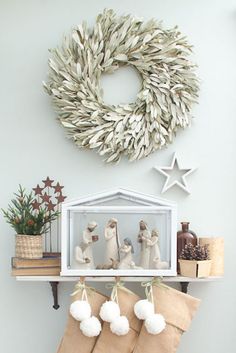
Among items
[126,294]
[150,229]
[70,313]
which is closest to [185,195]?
[150,229]

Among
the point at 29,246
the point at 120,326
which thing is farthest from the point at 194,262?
the point at 29,246

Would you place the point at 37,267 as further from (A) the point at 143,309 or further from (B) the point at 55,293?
(A) the point at 143,309

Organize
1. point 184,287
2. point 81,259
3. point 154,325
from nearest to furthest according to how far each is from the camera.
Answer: point 154,325
point 81,259
point 184,287

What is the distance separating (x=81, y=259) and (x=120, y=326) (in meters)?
0.28

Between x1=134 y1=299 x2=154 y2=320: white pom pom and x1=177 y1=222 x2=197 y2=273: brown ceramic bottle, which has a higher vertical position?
x1=177 y1=222 x2=197 y2=273: brown ceramic bottle

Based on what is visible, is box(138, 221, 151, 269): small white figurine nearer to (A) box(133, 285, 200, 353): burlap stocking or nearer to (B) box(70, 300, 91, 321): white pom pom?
(A) box(133, 285, 200, 353): burlap stocking

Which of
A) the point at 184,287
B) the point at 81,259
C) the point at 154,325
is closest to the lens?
the point at 154,325

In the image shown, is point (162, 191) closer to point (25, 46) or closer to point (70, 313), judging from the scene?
point (70, 313)

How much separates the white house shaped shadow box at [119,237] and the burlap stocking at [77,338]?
0.37 feet

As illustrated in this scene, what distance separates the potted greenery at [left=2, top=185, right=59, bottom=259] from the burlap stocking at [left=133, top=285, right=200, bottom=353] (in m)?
0.47

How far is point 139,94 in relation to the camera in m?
2.71

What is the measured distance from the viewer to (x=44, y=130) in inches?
109

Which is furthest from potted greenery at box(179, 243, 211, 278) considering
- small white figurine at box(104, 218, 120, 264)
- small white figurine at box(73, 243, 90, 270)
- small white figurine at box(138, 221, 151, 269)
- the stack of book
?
the stack of book

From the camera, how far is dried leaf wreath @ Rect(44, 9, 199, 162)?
2.69m
